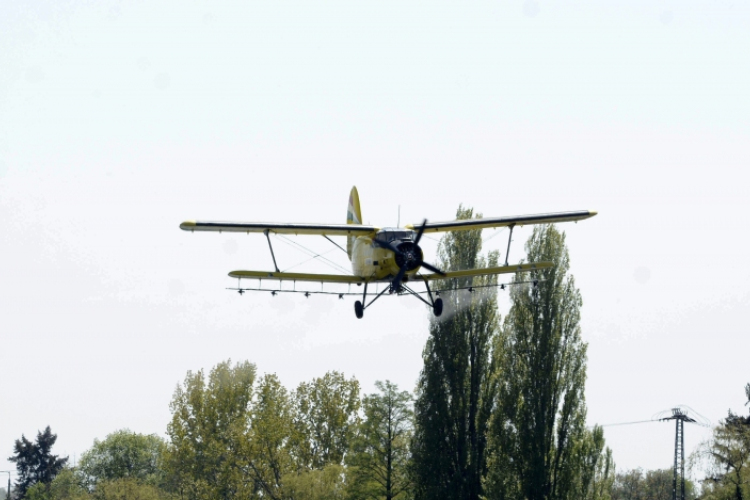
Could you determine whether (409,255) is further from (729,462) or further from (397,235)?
(729,462)

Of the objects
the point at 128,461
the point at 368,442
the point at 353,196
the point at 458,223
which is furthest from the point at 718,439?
the point at 128,461

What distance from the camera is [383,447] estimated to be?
59.9 meters

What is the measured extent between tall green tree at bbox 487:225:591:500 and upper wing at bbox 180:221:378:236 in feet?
58.6

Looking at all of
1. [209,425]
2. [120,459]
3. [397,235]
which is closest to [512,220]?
[397,235]

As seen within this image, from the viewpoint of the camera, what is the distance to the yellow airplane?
3306 centimetres

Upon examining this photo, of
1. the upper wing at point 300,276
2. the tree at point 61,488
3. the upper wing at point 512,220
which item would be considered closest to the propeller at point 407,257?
the upper wing at point 300,276

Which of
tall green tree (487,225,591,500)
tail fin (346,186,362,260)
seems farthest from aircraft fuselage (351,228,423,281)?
tall green tree (487,225,591,500)

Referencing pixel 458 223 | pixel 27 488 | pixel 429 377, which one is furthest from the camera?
pixel 27 488

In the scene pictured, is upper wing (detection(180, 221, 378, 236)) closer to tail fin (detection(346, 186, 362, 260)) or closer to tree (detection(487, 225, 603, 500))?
tail fin (detection(346, 186, 362, 260))

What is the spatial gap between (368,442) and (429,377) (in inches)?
303

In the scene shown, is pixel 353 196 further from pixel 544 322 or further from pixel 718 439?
pixel 718 439

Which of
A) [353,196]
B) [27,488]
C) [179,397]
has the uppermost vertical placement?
[353,196]

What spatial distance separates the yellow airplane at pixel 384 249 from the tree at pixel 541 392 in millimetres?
14552

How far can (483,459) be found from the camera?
177 ft
